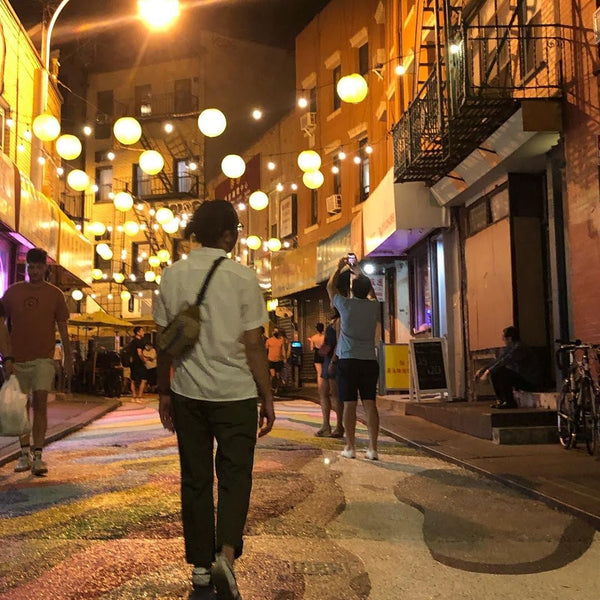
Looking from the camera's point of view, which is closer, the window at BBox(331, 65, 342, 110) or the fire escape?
the fire escape

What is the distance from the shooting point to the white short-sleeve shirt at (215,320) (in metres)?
3.30

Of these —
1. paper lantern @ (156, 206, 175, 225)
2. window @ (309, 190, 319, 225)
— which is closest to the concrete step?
paper lantern @ (156, 206, 175, 225)

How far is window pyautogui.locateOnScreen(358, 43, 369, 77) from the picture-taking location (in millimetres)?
21078

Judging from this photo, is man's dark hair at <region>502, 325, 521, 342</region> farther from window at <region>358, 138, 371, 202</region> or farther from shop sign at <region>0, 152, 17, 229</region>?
window at <region>358, 138, 371, 202</region>

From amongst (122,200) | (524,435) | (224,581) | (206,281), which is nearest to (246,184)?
(122,200)

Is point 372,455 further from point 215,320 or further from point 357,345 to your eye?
point 215,320

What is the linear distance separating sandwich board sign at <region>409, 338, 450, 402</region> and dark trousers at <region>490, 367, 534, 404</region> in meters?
3.11

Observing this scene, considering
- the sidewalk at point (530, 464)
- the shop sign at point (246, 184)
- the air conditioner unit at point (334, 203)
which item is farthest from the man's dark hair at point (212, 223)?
the shop sign at point (246, 184)

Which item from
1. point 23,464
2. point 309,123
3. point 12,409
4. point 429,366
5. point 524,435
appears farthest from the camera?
point 309,123

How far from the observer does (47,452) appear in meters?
8.47

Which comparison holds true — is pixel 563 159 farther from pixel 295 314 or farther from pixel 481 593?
pixel 295 314

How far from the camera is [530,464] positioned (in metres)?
7.05

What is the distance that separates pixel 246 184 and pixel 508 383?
22.6m

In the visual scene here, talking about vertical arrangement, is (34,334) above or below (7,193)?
below
